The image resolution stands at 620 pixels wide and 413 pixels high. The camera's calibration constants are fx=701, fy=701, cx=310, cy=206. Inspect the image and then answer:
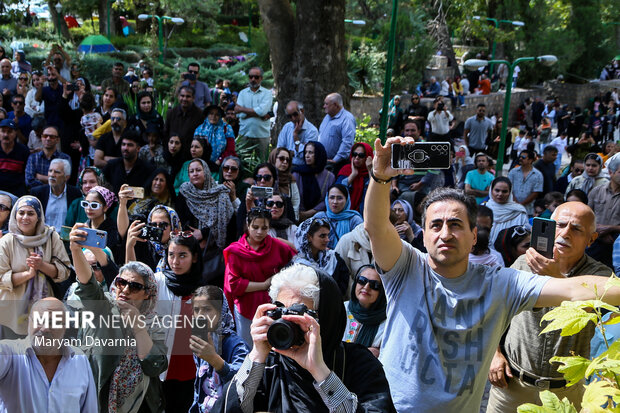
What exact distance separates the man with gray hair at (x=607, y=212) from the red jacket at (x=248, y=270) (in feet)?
11.1

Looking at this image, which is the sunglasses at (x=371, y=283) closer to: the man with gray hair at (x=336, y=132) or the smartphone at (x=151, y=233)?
the smartphone at (x=151, y=233)

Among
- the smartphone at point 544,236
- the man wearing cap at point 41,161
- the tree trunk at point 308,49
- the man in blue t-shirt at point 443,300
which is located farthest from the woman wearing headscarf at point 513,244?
the tree trunk at point 308,49

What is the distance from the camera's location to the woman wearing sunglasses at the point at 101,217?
19.7 feet

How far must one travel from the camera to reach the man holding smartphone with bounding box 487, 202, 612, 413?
349 cm

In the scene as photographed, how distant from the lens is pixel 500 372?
366 cm

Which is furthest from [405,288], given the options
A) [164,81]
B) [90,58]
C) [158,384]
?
[90,58]

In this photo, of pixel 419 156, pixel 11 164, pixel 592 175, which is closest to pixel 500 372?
pixel 419 156

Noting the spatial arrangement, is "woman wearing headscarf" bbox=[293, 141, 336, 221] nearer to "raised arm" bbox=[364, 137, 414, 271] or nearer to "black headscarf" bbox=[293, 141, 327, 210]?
"black headscarf" bbox=[293, 141, 327, 210]

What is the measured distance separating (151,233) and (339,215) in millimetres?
1936

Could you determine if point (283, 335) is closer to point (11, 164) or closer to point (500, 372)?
point (500, 372)

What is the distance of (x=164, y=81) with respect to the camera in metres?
18.8

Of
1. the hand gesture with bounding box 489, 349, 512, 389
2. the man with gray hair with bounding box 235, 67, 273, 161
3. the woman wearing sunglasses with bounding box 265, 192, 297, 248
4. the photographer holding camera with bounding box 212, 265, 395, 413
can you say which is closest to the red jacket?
the woman wearing sunglasses with bounding box 265, 192, 297, 248

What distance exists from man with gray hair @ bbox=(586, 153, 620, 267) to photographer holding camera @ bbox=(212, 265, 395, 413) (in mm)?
5046

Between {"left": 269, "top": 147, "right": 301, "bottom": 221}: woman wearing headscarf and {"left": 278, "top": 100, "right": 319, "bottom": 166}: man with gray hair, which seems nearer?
{"left": 269, "top": 147, "right": 301, "bottom": 221}: woman wearing headscarf
